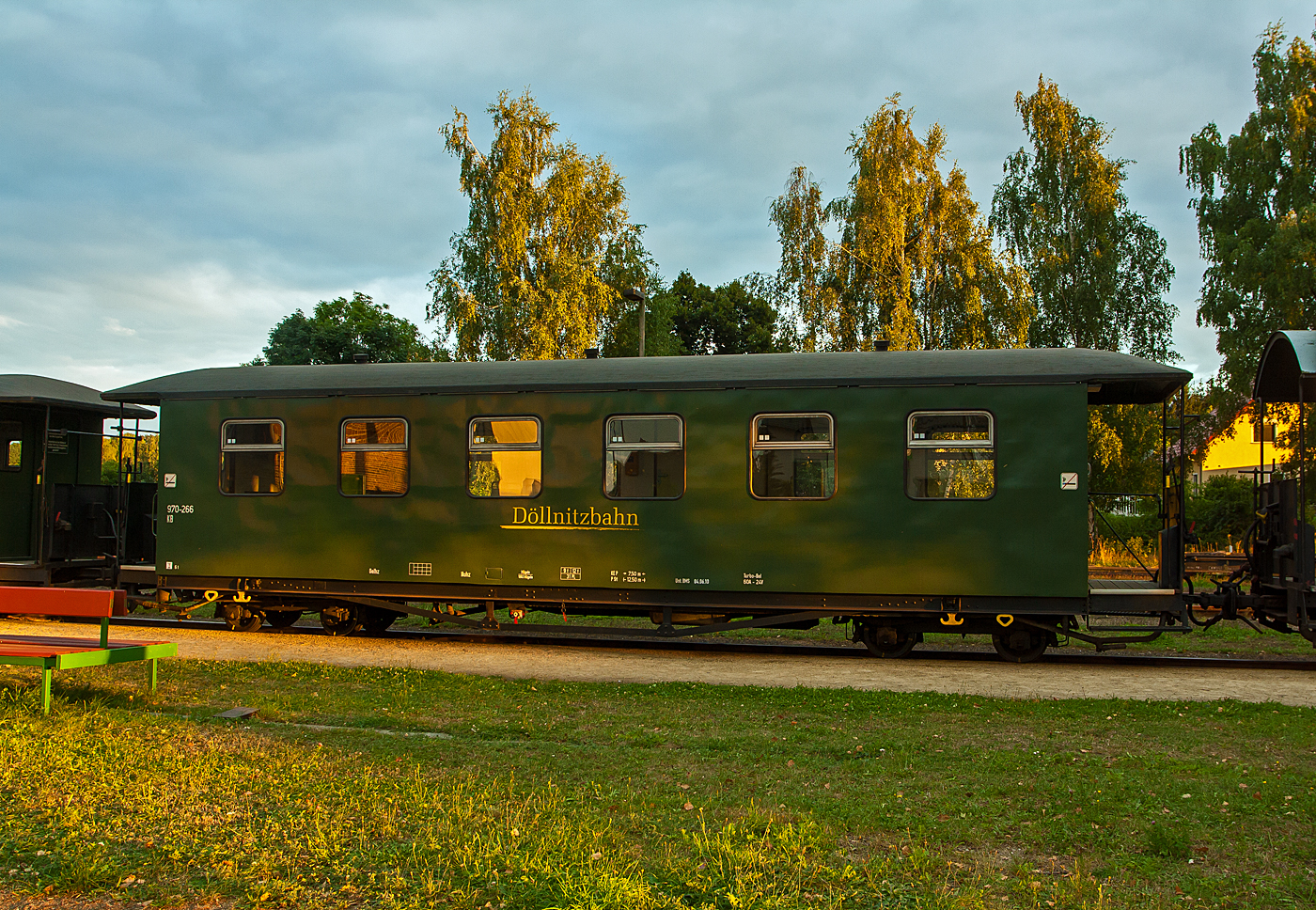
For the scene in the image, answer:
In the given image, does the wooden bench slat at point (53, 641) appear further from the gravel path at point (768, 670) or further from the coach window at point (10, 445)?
the coach window at point (10, 445)

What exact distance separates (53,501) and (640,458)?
372 inches

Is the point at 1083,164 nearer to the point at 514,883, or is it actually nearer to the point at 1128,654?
the point at 1128,654

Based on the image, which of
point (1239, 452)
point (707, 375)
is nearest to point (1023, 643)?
point (707, 375)

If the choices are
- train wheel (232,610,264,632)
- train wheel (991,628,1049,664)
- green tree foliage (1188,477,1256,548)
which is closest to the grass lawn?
train wheel (991,628,1049,664)

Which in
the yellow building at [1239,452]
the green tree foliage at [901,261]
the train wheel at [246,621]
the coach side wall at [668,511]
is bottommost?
the train wheel at [246,621]

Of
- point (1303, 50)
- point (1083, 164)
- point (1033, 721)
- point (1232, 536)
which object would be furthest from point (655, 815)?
point (1303, 50)

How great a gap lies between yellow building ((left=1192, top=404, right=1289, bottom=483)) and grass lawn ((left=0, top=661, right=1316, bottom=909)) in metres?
16.5

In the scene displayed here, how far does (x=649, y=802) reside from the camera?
5117 mm

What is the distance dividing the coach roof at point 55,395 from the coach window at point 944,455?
12210 mm

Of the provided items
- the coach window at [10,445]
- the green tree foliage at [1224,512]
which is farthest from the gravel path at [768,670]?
the green tree foliage at [1224,512]

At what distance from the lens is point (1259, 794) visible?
5.25 metres

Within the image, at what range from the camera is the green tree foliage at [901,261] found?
85.3 ft

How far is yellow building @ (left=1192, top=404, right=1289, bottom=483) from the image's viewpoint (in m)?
26.3

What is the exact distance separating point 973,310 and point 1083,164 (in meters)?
6.29
